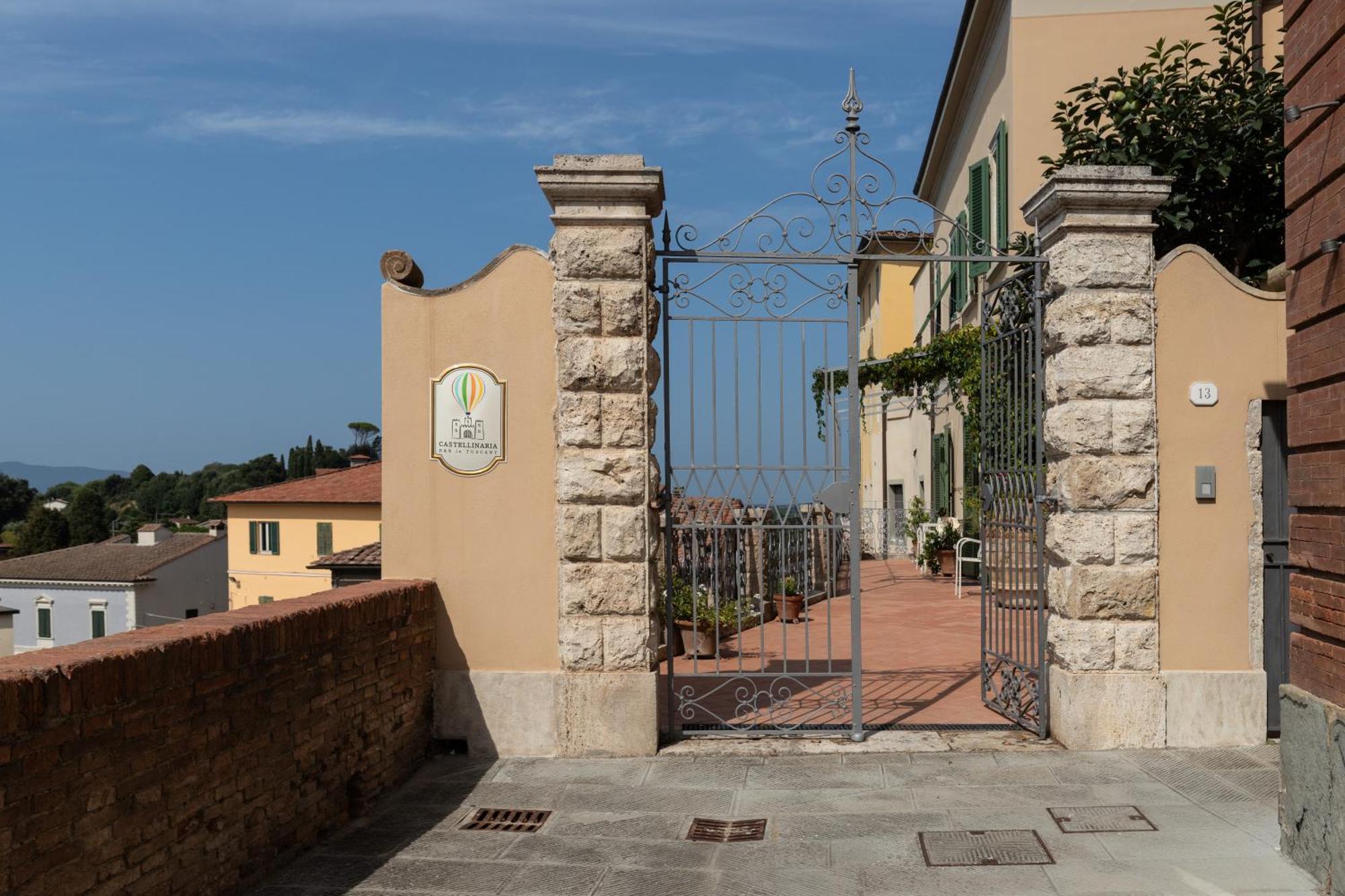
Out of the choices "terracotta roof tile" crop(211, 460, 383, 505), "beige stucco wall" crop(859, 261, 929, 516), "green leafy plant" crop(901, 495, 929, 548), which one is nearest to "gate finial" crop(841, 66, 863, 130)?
"green leafy plant" crop(901, 495, 929, 548)

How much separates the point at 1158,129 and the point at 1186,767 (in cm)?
515

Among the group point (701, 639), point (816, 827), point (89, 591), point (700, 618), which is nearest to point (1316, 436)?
point (816, 827)

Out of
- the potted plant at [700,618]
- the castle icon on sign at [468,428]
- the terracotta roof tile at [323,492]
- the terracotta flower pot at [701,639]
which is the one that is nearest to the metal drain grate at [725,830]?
the castle icon on sign at [468,428]

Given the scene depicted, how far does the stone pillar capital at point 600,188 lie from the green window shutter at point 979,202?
30.0 ft

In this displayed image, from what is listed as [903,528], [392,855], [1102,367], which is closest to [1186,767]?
[1102,367]

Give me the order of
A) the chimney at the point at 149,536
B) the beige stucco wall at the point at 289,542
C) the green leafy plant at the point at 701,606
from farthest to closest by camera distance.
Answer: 1. the chimney at the point at 149,536
2. the beige stucco wall at the point at 289,542
3. the green leafy plant at the point at 701,606

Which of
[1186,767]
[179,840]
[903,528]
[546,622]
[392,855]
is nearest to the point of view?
[179,840]

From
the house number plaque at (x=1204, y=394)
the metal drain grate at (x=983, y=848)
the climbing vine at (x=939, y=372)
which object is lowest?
the metal drain grate at (x=983, y=848)

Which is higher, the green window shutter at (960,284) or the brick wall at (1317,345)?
the green window shutter at (960,284)

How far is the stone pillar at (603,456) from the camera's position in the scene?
6.45 meters

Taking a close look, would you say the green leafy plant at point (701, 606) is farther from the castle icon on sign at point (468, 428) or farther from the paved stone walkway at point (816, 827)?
the castle icon on sign at point (468, 428)

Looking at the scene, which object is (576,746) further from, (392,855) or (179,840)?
(179,840)

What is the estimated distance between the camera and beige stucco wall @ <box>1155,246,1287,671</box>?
6574mm

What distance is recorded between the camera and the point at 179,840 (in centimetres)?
400
